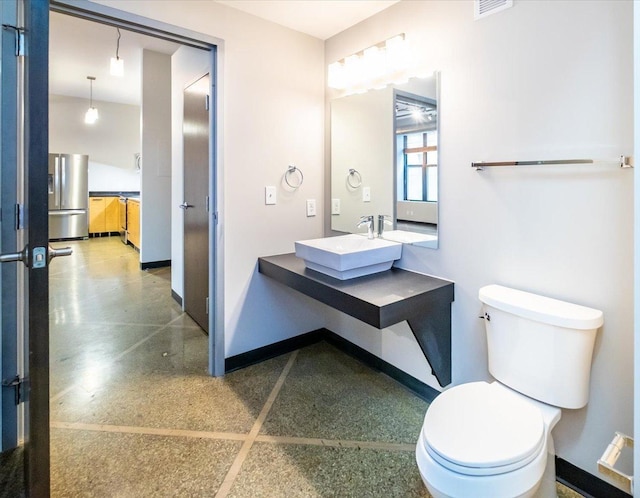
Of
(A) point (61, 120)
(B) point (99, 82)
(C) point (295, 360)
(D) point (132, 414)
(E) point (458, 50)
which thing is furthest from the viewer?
(A) point (61, 120)

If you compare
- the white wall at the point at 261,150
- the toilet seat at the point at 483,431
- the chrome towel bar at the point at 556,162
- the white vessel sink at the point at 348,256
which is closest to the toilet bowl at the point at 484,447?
the toilet seat at the point at 483,431

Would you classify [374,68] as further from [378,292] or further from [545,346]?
[545,346]

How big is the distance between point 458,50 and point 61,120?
786 cm

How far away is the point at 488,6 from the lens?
1.69 m

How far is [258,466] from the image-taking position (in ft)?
5.32

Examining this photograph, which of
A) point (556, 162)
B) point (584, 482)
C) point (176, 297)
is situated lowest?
point (584, 482)

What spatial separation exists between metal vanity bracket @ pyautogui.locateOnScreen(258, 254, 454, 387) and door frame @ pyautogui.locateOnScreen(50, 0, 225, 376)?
539 millimetres

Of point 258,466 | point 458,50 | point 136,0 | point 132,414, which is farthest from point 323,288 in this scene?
point 136,0

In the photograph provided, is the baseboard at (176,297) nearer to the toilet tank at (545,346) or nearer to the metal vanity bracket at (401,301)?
the metal vanity bracket at (401,301)

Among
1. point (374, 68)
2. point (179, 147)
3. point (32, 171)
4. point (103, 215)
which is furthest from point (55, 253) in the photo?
point (103, 215)

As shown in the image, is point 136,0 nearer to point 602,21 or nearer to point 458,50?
point 458,50

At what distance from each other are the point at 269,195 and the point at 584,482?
2.17 meters

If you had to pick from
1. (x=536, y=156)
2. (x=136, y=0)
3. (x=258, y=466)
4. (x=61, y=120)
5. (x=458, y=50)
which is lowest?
(x=258, y=466)

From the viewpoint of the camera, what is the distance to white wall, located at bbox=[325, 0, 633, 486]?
1.36m
